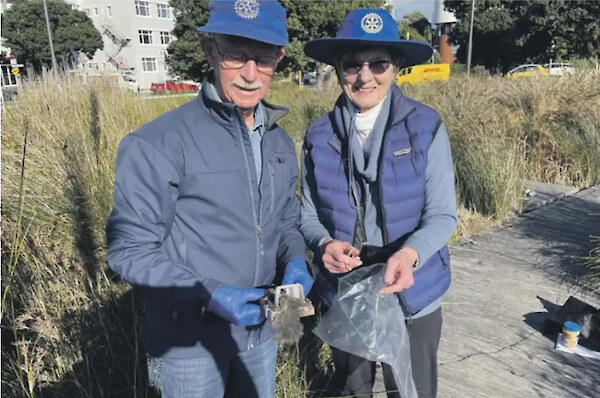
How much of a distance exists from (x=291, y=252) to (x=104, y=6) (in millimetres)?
60039

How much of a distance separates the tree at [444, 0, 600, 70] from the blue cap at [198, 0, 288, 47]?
3191 centimetres

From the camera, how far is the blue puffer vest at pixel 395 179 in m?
1.83

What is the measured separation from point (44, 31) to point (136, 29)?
978 cm

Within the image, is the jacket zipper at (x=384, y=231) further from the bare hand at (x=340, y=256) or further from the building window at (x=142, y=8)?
the building window at (x=142, y=8)

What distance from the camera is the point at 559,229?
5012 millimetres

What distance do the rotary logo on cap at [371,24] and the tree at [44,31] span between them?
138 ft

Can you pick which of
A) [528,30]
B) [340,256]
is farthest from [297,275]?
[528,30]

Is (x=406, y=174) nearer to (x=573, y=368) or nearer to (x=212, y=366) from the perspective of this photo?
(x=212, y=366)

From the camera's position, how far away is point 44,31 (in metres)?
42.2

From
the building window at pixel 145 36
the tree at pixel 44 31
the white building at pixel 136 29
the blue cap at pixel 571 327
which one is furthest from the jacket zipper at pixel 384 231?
the building window at pixel 145 36

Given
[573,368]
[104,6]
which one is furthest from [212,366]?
[104,6]

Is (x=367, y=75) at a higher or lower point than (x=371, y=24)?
lower

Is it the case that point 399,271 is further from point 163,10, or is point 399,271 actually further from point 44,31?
point 163,10

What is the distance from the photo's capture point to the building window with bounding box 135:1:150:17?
4962 centimetres
